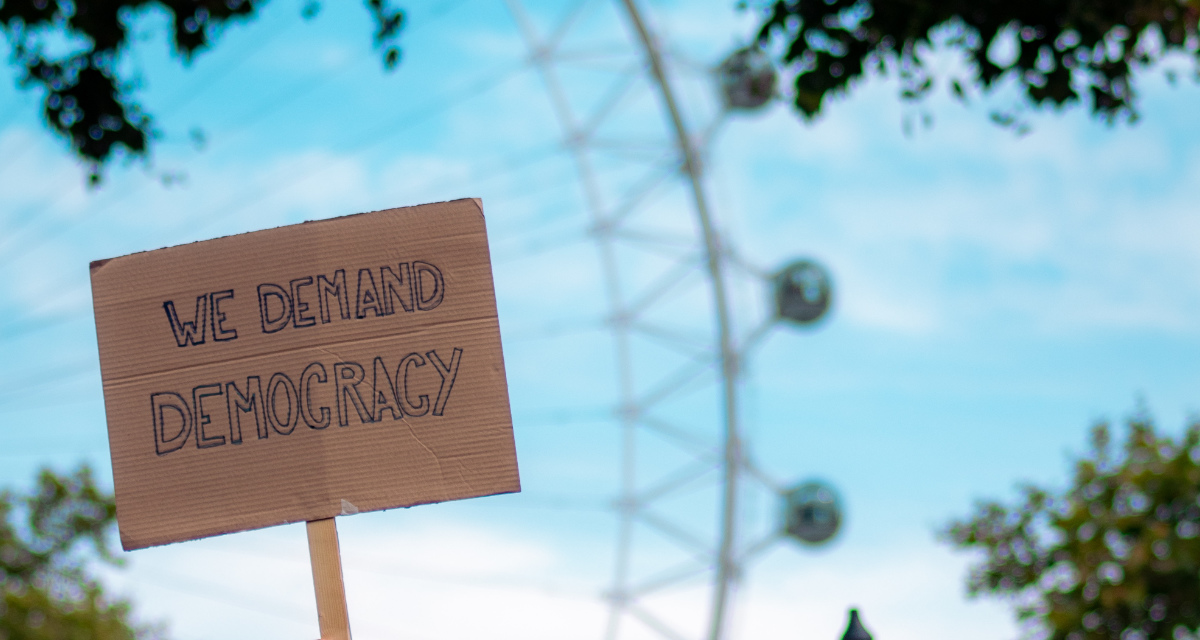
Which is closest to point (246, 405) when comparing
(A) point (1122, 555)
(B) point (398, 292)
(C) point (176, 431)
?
(C) point (176, 431)

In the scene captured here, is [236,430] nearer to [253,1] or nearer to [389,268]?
[389,268]

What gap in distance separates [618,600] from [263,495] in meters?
12.6

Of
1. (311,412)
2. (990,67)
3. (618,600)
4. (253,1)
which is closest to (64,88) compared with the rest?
(253,1)

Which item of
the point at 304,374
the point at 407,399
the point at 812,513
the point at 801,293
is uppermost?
the point at 801,293

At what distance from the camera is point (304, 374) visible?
3.07 m

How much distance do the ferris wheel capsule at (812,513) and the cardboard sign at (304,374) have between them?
42.3ft

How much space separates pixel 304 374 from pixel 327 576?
482 millimetres

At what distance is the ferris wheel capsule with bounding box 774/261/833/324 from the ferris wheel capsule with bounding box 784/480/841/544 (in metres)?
2.10

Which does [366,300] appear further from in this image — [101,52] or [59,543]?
[59,543]

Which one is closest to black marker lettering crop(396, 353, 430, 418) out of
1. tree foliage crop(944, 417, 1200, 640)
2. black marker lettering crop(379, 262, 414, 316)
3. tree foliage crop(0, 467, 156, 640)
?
black marker lettering crop(379, 262, 414, 316)

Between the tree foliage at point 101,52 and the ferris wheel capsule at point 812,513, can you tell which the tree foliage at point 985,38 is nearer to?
the tree foliage at point 101,52

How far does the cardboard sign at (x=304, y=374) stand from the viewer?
119 inches

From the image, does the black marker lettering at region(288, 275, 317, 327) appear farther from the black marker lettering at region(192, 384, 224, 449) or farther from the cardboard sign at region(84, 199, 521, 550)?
the black marker lettering at region(192, 384, 224, 449)

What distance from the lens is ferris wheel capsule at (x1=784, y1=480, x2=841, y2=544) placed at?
15.4 meters
